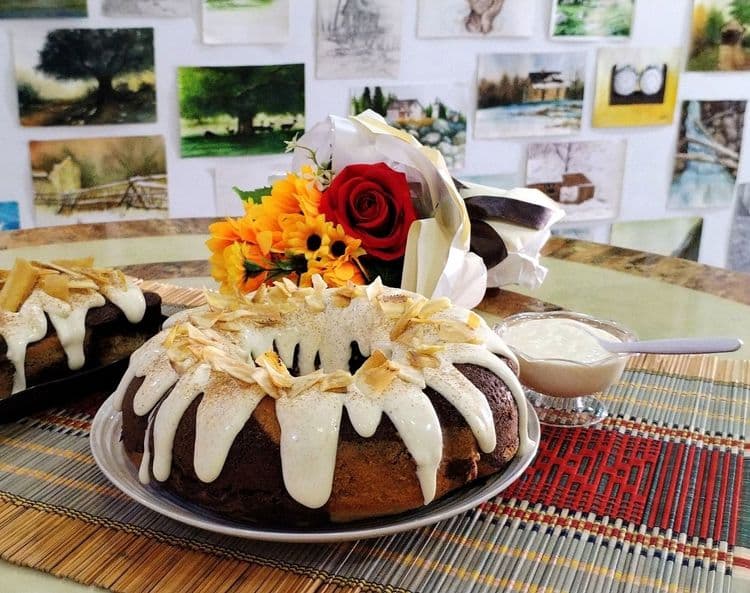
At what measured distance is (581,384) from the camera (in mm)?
1040

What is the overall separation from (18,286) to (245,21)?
4.72 ft

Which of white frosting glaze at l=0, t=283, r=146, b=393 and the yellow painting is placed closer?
white frosting glaze at l=0, t=283, r=146, b=393

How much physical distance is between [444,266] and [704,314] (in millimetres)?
481

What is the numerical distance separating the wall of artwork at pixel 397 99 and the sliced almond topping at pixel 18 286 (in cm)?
130

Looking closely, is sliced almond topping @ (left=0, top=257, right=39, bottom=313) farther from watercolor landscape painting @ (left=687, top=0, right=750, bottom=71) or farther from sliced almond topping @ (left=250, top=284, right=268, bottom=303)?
watercolor landscape painting @ (left=687, top=0, right=750, bottom=71)

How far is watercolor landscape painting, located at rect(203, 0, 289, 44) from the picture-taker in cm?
224

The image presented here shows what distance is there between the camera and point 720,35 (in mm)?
2771

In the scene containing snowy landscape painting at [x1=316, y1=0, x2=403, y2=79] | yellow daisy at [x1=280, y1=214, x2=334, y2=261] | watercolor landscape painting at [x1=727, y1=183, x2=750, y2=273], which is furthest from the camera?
watercolor landscape painting at [x1=727, y1=183, x2=750, y2=273]

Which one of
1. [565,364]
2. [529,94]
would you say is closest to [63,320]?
[565,364]

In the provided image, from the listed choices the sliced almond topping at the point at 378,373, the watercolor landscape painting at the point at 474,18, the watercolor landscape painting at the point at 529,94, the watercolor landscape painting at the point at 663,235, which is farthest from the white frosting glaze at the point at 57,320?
the watercolor landscape painting at the point at 663,235

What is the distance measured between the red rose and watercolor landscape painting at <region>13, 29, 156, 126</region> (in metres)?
1.22

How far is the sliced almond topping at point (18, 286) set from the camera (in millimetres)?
1014

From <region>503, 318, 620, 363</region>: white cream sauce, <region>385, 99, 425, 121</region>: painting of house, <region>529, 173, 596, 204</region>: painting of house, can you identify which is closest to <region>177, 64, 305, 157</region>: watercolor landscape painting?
<region>385, 99, 425, 121</region>: painting of house

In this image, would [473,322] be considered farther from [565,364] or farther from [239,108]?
[239,108]
